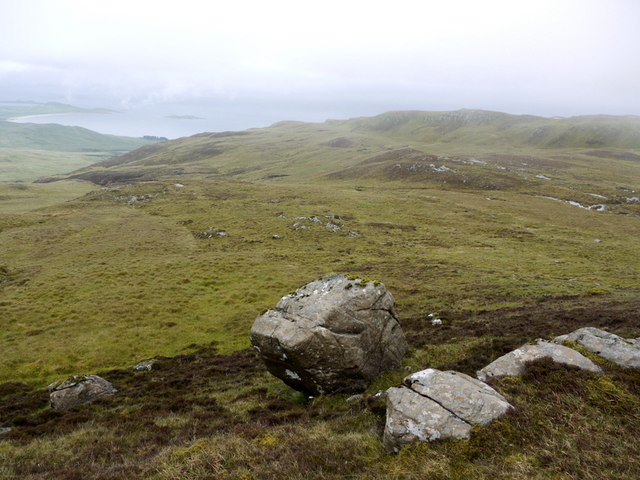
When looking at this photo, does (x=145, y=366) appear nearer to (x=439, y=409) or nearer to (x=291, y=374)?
(x=291, y=374)

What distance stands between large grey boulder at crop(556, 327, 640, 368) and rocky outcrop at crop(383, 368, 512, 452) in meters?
5.83

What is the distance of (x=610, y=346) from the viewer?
13500mm

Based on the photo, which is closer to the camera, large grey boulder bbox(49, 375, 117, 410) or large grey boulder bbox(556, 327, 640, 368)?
large grey boulder bbox(556, 327, 640, 368)

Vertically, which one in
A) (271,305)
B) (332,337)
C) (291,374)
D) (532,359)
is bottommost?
(271,305)

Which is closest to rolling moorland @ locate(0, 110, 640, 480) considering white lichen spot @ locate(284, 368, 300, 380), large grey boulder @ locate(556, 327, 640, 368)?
large grey boulder @ locate(556, 327, 640, 368)

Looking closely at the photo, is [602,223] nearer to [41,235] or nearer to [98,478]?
[98,478]

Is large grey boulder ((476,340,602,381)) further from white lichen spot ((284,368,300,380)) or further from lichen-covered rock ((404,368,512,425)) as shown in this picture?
white lichen spot ((284,368,300,380))

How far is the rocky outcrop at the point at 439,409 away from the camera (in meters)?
9.66

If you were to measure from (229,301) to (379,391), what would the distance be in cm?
2578

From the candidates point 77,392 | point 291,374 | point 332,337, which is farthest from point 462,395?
point 77,392

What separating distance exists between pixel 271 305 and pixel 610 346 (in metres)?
28.9

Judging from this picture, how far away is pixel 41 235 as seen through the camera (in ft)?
212

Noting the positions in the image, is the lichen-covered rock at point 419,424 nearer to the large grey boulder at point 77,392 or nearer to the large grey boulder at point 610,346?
the large grey boulder at point 610,346

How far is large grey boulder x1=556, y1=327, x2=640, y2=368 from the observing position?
40.9 feet
